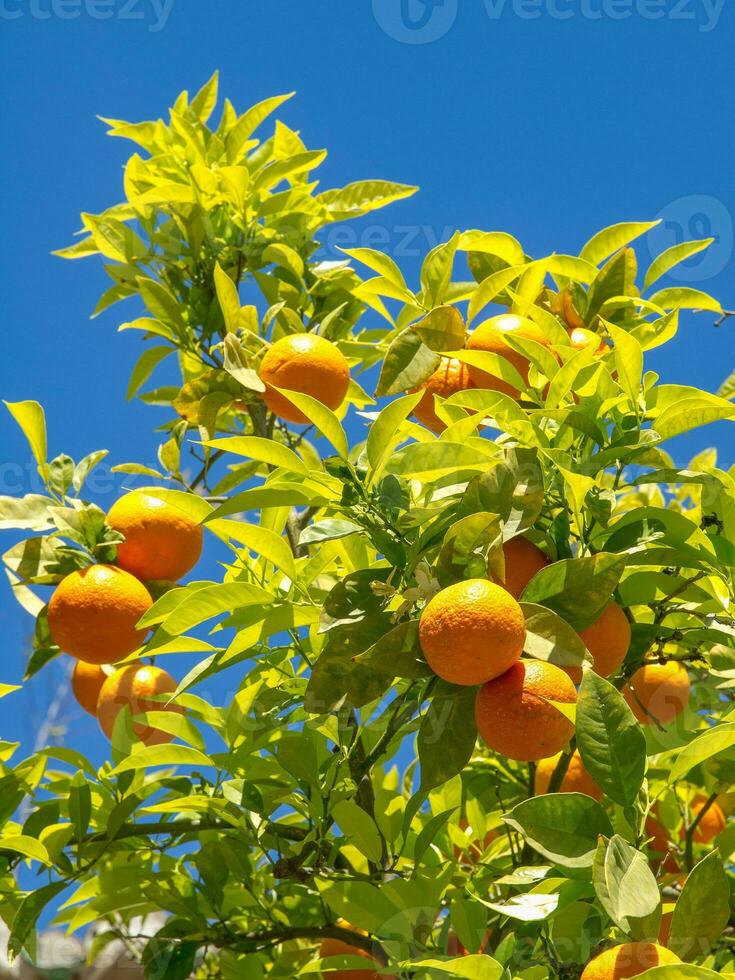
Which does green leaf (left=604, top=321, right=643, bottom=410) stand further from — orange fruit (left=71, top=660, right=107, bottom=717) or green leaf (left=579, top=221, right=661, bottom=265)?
orange fruit (left=71, top=660, right=107, bottom=717)

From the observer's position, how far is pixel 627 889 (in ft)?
3.41

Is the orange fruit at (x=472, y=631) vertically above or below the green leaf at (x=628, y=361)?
below

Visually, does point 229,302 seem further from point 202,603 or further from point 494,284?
point 202,603

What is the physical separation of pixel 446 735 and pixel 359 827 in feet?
0.91

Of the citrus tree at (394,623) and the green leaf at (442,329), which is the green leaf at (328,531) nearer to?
the citrus tree at (394,623)

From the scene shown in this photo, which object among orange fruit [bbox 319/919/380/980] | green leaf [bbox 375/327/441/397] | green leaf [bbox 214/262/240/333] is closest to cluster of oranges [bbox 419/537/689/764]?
green leaf [bbox 375/327/441/397]

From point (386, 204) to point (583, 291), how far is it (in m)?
0.56

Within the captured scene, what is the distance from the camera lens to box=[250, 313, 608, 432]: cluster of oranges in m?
1.63

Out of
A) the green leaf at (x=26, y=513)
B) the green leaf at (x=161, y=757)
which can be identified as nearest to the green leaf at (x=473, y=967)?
the green leaf at (x=161, y=757)

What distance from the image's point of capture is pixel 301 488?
128 cm

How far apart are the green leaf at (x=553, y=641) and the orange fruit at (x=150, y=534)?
654 millimetres

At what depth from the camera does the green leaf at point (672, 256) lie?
1817mm

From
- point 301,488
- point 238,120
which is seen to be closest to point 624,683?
point 301,488

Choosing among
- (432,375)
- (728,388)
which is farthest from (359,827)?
(728,388)
